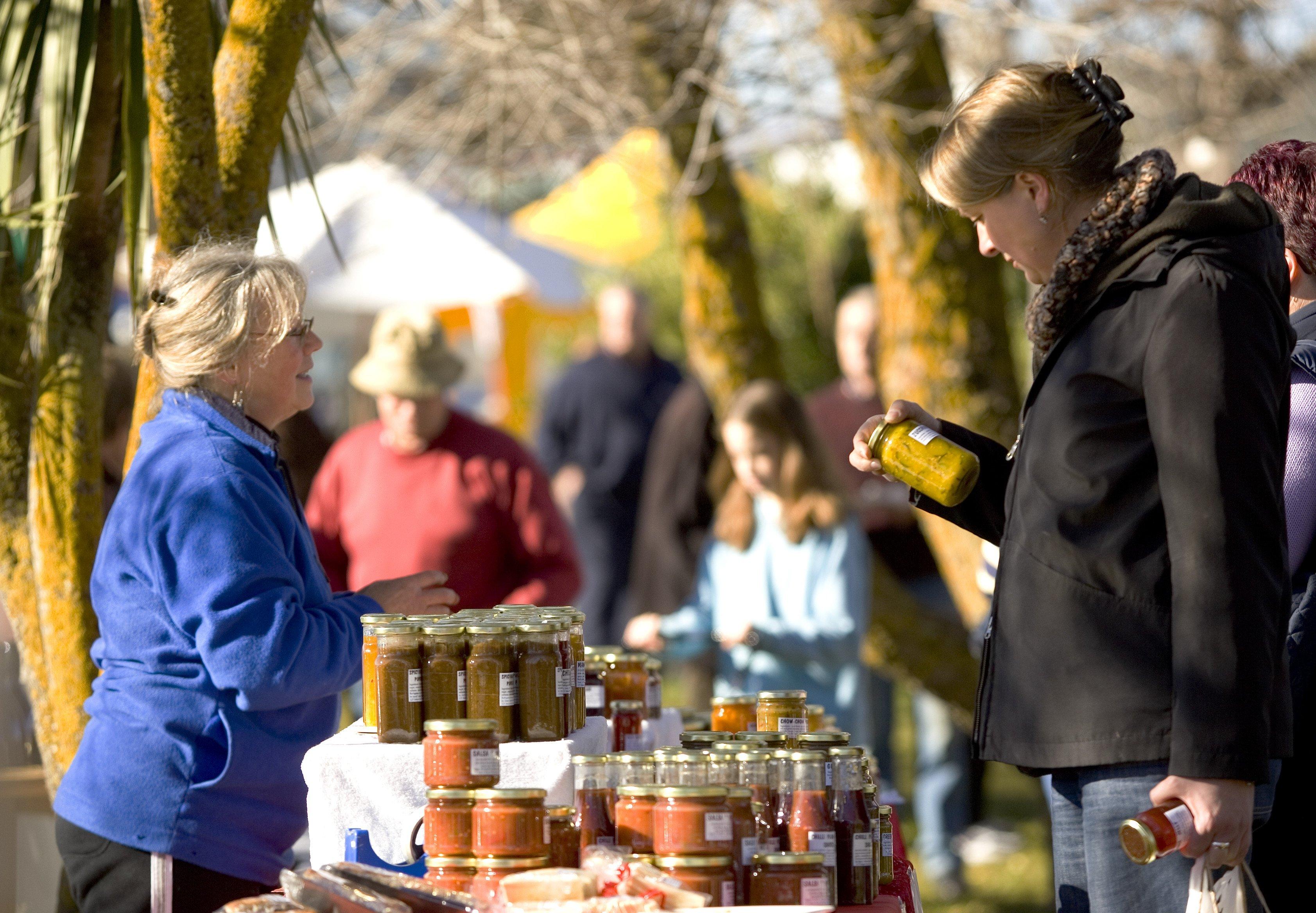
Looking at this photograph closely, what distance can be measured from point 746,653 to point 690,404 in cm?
158

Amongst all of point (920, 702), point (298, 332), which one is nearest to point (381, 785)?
point (298, 332)

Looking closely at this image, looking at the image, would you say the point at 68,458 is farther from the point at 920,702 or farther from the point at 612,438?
the point at 612,438

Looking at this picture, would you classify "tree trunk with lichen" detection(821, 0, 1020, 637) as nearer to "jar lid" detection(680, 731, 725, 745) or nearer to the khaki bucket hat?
the khaki bucket hat

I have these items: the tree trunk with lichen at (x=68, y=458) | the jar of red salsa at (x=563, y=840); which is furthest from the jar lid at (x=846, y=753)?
the tree trunk with lichen at (x=68, y=458)

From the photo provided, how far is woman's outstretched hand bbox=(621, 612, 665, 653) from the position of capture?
4602 mm

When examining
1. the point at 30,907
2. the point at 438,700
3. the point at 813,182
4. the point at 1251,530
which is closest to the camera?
the point at 1251,530

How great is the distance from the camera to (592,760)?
2137 mm

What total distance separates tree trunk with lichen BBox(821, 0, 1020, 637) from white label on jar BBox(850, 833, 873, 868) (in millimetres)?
2634

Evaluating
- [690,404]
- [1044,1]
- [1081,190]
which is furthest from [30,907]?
[1044,1]

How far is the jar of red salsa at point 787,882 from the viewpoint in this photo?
1969 millimetres

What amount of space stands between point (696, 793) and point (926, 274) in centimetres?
316

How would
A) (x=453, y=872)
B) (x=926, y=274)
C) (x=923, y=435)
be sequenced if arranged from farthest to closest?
1. (x=926, y=274)
2. (x=923, y=435)
3. (x=453, y=872)

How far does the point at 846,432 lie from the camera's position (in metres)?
6.15

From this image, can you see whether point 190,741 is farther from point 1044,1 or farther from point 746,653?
point 1044,1
